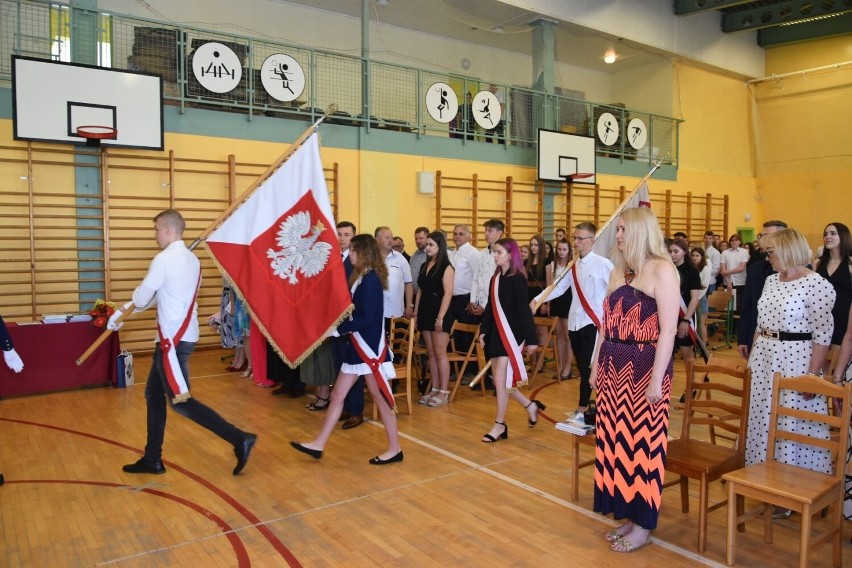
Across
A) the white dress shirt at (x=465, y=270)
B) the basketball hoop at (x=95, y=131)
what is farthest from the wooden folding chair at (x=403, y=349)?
the basketball hoop at (x=95, y=131)

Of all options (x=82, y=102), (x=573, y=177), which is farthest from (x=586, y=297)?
(x=573, y=177)

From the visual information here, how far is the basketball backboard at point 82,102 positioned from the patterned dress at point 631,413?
6.82m

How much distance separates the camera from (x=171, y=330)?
13.0ft

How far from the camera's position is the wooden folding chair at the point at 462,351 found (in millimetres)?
6406

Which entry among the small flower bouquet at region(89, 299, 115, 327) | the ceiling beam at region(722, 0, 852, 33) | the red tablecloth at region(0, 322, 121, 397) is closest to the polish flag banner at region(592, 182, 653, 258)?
the small flower bouquet at region(89, 299, 115, 327)

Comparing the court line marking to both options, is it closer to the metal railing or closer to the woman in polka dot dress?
the woman in polka dot dress

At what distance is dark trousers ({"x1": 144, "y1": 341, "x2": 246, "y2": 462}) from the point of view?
13.3 feet

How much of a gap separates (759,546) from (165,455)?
3.72 meters

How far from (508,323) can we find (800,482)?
7.30 ft

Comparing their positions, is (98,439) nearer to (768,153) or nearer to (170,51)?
(170,51)

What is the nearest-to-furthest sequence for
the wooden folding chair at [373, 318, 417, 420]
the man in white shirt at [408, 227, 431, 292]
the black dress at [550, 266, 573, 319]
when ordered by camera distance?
the wooden folding chair at [373, 318, 417, 420] < the black dress at [550, 266, 573, 319] < the man in white shirt at [408, 227, 431, 292]

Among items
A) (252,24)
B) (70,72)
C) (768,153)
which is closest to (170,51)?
(70,72)

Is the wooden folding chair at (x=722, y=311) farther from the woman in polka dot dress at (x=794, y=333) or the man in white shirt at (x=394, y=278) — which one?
the woman in polka dot dress at (x=794, y=333)

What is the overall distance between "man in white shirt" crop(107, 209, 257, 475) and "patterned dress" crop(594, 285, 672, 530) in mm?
2257
